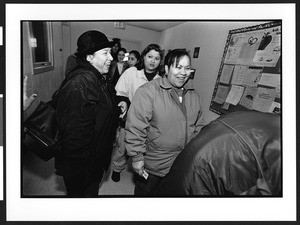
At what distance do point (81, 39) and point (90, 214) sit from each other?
2.94 ft

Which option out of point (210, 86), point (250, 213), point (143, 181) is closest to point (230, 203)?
point (250, 213)

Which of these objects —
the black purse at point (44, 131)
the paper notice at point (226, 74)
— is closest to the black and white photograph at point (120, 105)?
the black purse at point (44, 131)

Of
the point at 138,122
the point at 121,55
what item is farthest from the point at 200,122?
the point at 121,55

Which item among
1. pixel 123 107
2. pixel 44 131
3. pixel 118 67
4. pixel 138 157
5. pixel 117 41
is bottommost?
pixel 138 157

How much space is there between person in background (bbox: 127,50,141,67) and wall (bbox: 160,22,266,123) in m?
0.15

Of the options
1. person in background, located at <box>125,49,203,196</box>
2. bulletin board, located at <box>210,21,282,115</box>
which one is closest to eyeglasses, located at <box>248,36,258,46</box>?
bulletin board, located at <box>210,21,282,115</box>

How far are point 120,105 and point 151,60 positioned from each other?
1.01ft

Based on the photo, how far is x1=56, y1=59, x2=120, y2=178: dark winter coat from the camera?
49.1 inches

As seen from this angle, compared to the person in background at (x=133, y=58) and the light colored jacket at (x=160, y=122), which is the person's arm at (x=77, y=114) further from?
the person in background at (x=133, y=58)

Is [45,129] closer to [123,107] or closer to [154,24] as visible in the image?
[123,107]

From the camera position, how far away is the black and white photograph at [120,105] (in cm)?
133

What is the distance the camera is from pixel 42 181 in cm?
143

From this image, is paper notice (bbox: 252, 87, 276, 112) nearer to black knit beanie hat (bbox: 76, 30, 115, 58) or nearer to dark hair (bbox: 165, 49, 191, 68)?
dark hair (bbox: 165, 49, 191, 68)

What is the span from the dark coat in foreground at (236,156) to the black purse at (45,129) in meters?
0.63
